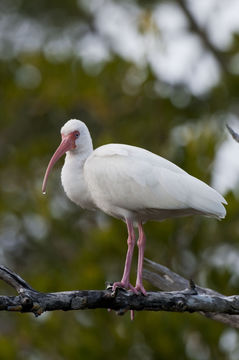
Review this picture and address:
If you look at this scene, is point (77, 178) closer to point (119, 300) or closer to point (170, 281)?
point (170, 281)

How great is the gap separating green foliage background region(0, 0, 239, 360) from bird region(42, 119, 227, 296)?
11.3ft

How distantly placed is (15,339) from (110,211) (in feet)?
19.1

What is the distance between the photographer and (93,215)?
1376cm

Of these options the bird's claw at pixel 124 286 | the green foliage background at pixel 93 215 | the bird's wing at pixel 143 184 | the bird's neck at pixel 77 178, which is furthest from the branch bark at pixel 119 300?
the green foliage background at pixel 93 215

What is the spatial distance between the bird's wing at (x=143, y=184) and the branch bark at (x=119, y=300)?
630mm

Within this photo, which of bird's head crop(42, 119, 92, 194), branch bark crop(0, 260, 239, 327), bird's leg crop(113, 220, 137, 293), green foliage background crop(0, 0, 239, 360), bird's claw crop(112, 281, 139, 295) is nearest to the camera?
branch bark crop(0, 260, 239, 327)

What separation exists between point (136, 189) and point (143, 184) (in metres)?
0.07

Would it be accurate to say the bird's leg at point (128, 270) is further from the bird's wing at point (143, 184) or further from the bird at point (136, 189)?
the bird's wing at point (143, 184)

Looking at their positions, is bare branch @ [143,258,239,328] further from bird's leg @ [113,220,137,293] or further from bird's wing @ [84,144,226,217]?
bird's wing @ [84,144,226,217]

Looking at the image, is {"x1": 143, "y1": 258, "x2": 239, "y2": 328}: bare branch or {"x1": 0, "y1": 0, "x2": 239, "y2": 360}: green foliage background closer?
{"x1": 143, "y1": 258, "x2": 239, "y2": 328}: bare branch

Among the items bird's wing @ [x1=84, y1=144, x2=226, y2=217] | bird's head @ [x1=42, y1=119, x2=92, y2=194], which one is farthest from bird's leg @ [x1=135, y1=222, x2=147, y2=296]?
bird's head @ [x1=42, y1=119, x2=92, y2=194]

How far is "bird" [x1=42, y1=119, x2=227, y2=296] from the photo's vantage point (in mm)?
6188

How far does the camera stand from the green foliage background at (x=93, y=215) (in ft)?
33.7

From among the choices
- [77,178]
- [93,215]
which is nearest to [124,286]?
[77,178]
